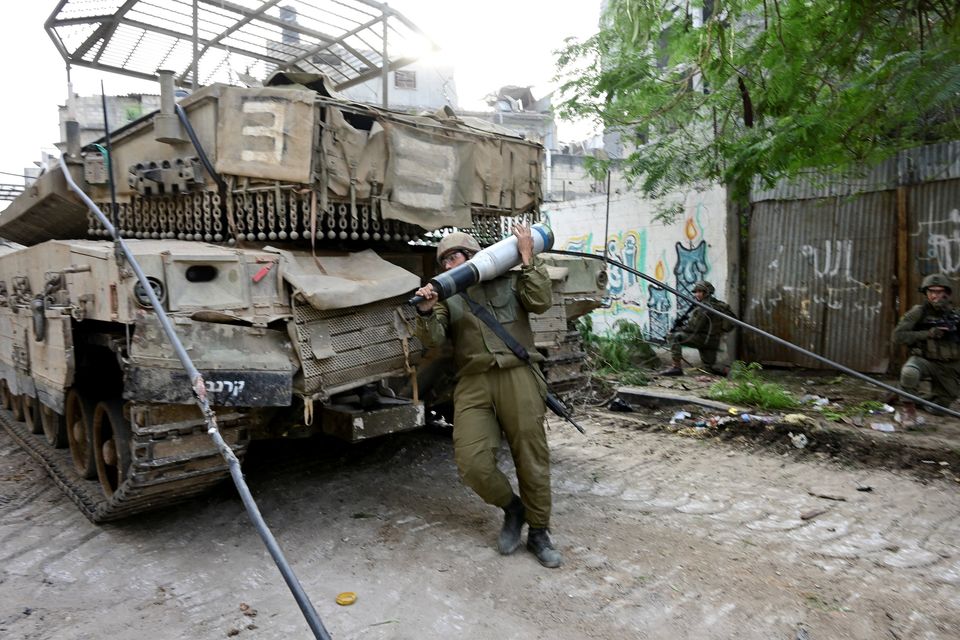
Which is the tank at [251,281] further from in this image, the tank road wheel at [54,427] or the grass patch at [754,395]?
the grass patch at [754,395]

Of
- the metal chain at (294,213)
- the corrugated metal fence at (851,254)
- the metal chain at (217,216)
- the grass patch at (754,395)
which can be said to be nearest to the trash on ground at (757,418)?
the grass patch at (754,395)

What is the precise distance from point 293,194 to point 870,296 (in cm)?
664

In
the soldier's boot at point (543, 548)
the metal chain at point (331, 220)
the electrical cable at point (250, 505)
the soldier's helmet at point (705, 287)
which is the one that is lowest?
the soldier's boot at point (543, 548)

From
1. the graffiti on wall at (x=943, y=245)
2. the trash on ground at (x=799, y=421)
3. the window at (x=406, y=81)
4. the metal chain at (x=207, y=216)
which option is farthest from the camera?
the window at (x=406, y=81)

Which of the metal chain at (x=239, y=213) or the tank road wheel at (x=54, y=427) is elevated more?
the metal chain at (x=239, y=213)

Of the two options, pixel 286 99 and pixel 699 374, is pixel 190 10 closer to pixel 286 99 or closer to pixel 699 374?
pixel 286 99

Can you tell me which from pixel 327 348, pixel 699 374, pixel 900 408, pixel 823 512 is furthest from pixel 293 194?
pixel 699 374

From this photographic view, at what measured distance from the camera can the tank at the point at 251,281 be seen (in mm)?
3535

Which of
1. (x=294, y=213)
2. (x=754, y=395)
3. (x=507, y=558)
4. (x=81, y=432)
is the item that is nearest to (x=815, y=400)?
(x=754, y=395)

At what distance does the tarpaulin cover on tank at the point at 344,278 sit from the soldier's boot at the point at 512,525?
4.40 ft

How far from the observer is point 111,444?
425cm

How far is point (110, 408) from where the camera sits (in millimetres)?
4176

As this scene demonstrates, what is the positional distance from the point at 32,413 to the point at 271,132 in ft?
13.6

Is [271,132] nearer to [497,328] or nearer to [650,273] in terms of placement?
[497,328]
